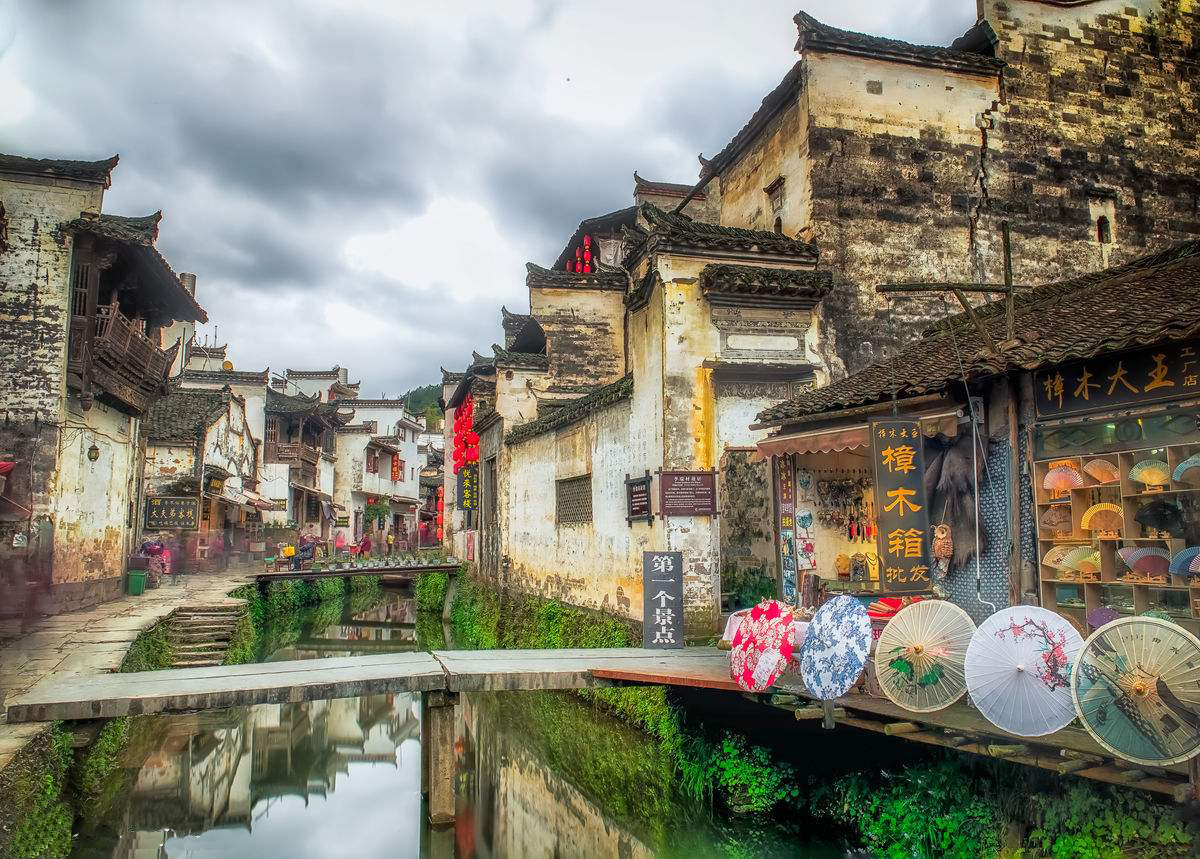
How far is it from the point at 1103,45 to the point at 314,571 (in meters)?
20.6

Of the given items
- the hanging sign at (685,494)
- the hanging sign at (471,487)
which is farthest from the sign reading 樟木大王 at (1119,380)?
the hanging sign at (471,487)

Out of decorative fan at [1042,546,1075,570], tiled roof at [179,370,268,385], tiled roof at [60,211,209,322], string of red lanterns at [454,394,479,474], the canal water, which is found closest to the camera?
decorative fan at [1042,546,1075,570]

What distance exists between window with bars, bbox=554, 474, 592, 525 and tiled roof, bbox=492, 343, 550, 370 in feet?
13.7

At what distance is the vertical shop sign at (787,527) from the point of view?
33.0 ft

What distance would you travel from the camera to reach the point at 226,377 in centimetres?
3634

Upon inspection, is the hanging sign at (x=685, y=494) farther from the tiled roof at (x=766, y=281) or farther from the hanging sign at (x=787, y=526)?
the tiled roof at (x=766, y=281)

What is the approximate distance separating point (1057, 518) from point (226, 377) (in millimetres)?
34913

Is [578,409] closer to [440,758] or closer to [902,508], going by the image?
[440,758]

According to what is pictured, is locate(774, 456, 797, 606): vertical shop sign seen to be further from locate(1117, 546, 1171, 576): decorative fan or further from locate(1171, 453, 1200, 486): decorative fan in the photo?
locate(1171, 453, 1200, 486): decorative fan

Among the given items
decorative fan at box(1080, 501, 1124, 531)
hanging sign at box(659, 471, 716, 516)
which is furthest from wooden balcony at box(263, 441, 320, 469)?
decorative fan at box(1080, 501, 1124, 531)

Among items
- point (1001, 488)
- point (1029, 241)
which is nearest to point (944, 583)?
point (1001, 488)

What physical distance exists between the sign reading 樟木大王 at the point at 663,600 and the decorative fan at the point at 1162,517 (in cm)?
524

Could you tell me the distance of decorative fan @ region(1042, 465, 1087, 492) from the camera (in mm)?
6664

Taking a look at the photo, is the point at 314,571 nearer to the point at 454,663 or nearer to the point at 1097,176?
the point at 454,663
